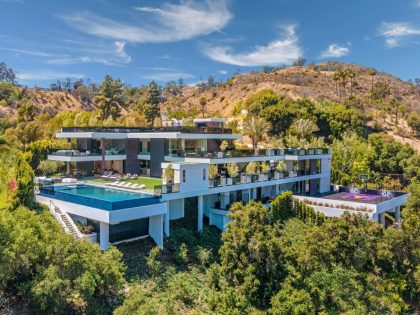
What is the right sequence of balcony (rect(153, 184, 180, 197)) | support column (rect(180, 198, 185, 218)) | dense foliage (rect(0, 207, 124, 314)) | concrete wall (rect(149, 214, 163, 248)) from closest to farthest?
1. dense foliage (rect(0, 207, 124, 314))
2. concrete wall (rect(149, 214, 163, 248))
3. balcony (rect(153, 184, 180, 197))
4. support column (rect(180, 198, 185, 218))

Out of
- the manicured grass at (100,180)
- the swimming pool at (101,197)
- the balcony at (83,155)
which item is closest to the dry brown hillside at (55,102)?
the balcony at (83,155)

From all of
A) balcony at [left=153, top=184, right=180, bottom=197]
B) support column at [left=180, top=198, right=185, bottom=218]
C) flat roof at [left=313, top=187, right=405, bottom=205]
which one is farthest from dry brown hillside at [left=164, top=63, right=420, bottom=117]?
balcony at [left=153, top=184, right=180, bottom=197]

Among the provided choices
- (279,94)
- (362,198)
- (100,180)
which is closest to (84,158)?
(100,180)

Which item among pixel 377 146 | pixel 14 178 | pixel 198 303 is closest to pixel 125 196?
pixel 14 178

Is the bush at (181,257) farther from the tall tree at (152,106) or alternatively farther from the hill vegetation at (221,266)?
the tall tree at (152,106)

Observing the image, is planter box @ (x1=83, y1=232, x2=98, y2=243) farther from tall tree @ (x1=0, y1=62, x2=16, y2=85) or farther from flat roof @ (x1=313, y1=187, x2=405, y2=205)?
tall tree @ (x1=0, y1=62, x2=16, y2=85)

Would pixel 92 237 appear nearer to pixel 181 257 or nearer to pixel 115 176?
pixel 181 257
